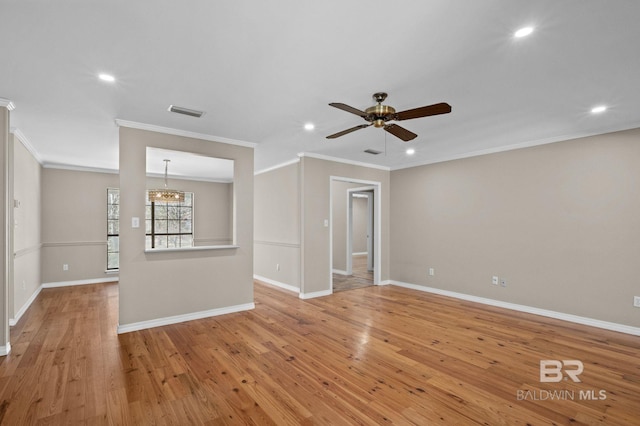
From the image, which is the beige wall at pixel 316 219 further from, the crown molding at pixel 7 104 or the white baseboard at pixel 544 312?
the crown molding at pixel 7 104

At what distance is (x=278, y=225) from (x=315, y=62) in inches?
168

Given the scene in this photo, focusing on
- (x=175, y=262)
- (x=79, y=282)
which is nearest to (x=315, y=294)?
(x=175, y=262)

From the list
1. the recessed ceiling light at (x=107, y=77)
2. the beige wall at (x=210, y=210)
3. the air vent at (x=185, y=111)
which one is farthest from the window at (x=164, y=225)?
the recessed ceiling light at (x=107, y=77)

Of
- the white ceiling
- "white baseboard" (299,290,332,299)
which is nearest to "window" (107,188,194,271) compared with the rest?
the white ceiling

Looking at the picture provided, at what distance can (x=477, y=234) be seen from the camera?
513cm

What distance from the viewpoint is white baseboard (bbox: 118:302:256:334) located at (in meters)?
3.69

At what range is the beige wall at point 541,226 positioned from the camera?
3781 millimetres

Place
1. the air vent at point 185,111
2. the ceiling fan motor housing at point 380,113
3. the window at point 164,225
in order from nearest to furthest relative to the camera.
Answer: the ceiling fan motor housing at point 380,113 < the air vent at point 185,111 < the window at point 164,225

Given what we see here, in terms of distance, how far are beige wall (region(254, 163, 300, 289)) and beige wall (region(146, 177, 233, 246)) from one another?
1.85m

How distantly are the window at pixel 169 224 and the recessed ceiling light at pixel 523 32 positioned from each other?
7739mm

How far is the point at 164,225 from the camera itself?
7.80 meters

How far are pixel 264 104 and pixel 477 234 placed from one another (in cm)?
407

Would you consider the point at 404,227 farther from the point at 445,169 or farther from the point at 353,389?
the point at 353,389

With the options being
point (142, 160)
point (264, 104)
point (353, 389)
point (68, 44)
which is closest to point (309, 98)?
point (264, 104)
